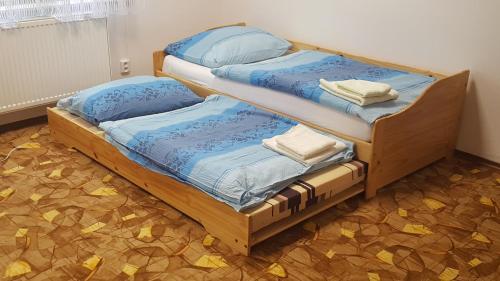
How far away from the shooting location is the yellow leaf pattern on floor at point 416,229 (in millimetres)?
2609

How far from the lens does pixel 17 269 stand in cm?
226

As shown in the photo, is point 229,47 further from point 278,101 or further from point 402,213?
point 402,213

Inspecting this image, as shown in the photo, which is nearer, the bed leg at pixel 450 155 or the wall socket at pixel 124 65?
the bed leg at pixel 450 155

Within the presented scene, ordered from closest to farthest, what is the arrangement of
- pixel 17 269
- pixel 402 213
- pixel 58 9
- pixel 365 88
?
pixel 17 269
pixel 402 213
pixel 365 88
pixel 58 9

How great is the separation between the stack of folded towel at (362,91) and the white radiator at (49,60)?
1.71m

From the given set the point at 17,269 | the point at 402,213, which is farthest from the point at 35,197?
the point at 402,213

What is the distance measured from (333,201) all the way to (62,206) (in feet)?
4.38

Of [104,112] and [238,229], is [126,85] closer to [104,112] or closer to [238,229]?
[104,112]

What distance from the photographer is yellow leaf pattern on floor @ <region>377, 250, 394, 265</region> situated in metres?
2.38

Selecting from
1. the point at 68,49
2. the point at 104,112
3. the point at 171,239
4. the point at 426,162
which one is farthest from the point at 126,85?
the point at 426,162

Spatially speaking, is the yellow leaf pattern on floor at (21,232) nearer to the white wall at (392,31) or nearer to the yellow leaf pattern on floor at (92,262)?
the yellow leaf pattern on floor at (92,262)

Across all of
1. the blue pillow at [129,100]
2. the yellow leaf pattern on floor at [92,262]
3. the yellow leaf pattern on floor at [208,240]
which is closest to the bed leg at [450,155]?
the blue pillow at [129,100]

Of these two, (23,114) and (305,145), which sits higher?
(305,145)

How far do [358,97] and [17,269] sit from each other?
1.78m
